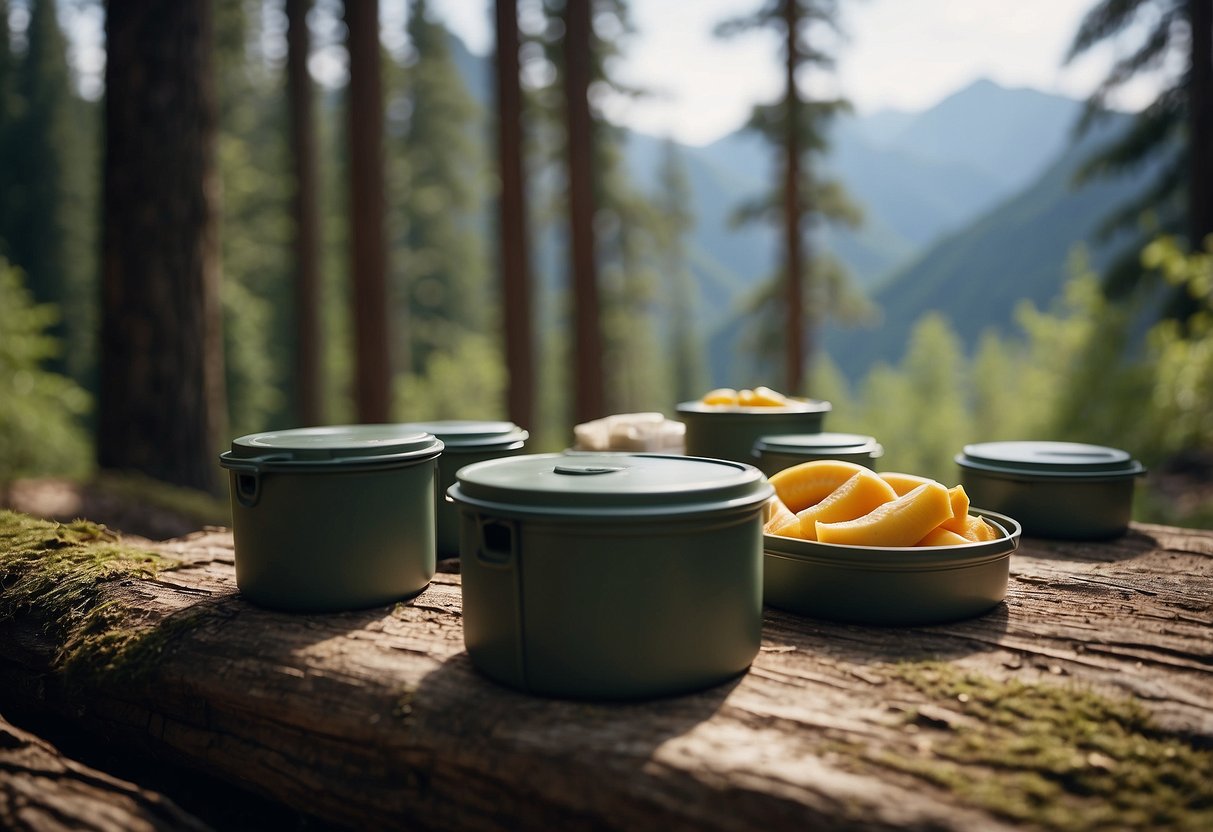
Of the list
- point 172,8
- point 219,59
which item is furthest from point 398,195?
point 172,8

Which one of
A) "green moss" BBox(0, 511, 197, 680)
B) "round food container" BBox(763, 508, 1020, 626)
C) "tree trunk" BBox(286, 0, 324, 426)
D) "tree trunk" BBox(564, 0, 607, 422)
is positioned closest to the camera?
"round food container" BBox(763, 508, 1020, 626)

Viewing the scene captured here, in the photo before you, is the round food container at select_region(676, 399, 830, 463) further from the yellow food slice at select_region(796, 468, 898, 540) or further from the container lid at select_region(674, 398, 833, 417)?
the yellow food slice at select_region(796, 468, 898, 540)

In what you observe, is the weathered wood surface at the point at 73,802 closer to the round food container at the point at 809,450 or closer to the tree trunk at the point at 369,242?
the round food container at the point at 809,450

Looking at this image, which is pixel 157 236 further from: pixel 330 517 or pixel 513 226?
pixel 330 517

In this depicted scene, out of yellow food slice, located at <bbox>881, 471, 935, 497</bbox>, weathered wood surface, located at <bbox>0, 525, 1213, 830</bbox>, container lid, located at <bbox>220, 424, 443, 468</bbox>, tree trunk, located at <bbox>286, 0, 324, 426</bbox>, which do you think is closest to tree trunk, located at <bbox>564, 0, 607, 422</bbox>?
tree trunk, located at <bbox>286, 0, 324, 426</bbox>

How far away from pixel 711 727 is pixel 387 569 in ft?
3.50

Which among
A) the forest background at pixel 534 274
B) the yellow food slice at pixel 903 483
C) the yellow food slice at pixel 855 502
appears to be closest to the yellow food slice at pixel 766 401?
the yellow food slice at pixel 903 483

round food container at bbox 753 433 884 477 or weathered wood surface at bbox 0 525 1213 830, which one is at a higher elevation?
round food container at bbox 753 433 884 477

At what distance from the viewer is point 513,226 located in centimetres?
1002

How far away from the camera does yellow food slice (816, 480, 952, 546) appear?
2250 mm

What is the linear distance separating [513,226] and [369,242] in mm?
1599

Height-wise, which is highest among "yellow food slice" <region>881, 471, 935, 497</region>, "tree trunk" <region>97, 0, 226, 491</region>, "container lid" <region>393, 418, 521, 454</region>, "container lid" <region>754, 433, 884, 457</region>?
"tree trunk" <region>97, 0, 226, 491</region>

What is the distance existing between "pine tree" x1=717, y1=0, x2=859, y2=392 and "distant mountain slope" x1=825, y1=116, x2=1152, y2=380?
216 feet

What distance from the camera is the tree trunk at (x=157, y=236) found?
6.03 metres
